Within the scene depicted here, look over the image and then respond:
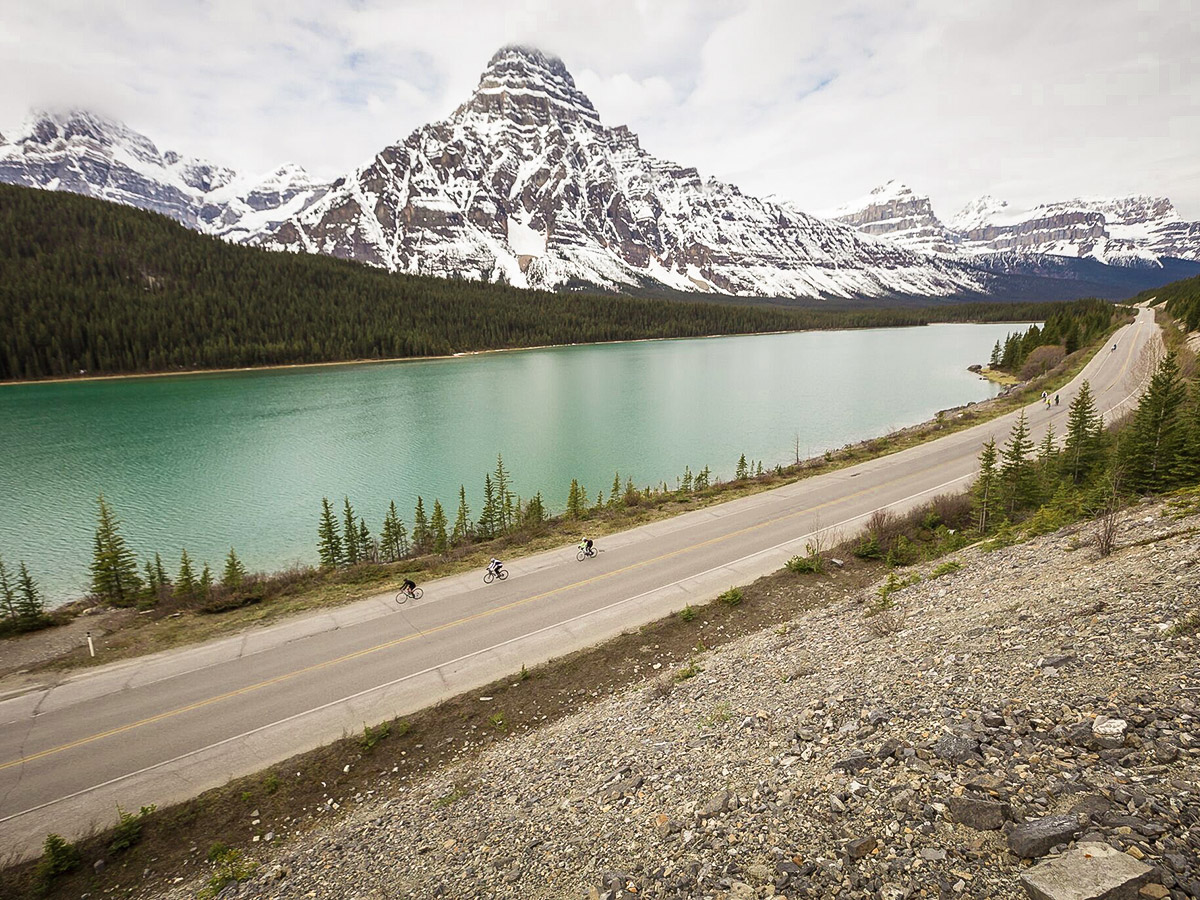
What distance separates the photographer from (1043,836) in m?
5.80

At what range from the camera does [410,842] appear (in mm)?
10688

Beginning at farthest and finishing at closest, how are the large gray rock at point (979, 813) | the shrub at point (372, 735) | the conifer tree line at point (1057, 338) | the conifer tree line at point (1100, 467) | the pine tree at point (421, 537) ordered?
the conifer tree line at point (1057, 338) → the pine tree at point (421, 537) → the conifer tree line at point (1100, 467) → the shrub at point (372, 735) → the large gray rock at point (979, 813)

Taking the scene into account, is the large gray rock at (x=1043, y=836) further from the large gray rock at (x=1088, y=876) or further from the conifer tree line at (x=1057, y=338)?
the conifer tree line at (x=1057, y=338)

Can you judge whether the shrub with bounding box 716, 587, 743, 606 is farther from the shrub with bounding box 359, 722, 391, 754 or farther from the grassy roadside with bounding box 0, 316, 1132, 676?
the shrub with bounding box 359, 722, 391, 754

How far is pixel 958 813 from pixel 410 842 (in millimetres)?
9895

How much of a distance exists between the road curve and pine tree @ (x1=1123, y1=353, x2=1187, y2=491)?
37.1ft

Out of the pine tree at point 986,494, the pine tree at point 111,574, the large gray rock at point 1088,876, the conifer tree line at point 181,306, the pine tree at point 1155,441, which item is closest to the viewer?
the large gray rock at point 1088,876

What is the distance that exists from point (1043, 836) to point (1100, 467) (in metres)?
30.1

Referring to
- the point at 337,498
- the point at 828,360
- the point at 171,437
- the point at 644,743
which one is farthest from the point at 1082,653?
the point at 828,360

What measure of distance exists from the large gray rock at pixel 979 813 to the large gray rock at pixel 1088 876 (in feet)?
2.71

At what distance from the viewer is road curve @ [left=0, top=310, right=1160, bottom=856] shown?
43.8 feet

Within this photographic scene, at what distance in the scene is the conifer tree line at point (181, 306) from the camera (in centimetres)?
11919

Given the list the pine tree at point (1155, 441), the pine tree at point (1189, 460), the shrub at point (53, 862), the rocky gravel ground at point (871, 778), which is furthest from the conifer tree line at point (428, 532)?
the pine tree at point (1189, 460)

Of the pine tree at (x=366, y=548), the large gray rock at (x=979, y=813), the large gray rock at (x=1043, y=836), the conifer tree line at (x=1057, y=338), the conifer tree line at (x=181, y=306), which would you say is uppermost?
the conifer tree line at (x=181, y=306)
